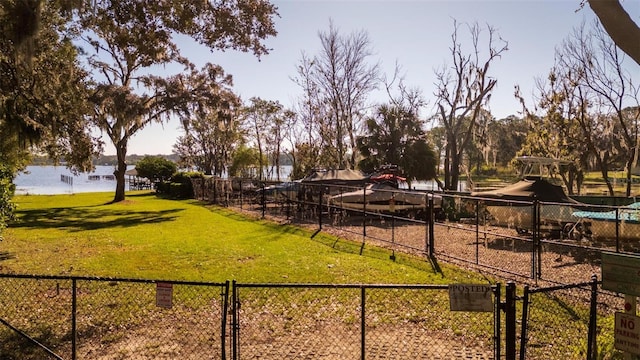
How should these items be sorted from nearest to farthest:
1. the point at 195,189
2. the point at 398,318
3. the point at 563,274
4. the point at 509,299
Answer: the point at 509,299 < the point at 398,318 < the point at 563,274 < the point at 195,189

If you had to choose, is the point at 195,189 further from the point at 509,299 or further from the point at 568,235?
the point at 509,299

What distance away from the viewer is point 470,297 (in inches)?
179

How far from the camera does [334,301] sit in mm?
8516

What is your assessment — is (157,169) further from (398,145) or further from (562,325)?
(562,325)

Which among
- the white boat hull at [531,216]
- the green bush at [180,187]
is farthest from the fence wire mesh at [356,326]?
the green bush at [180,187]

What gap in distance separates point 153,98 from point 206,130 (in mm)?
28183

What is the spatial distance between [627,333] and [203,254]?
10.6 m

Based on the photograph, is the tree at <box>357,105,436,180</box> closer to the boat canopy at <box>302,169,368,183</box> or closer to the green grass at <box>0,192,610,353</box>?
the boat canopy at <box>302,169,368,183</box>

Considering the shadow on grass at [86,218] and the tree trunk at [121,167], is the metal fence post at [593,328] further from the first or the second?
the tree trunk at [121,167]

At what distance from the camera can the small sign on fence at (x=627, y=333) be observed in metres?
4.20

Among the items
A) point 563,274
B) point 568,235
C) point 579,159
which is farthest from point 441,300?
point 579,159

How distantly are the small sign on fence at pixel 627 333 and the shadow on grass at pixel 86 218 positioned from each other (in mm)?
18501

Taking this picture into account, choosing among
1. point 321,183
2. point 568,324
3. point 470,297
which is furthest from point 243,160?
point 470,297

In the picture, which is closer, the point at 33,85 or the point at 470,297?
the point at 470,297
